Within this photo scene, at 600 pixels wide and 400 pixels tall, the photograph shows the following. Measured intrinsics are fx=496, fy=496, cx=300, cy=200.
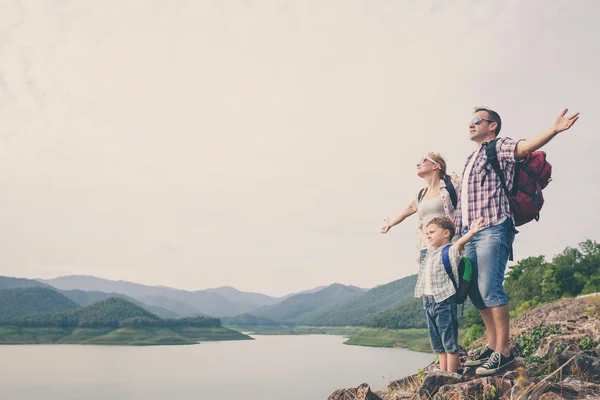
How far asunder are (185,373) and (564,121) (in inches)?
3250

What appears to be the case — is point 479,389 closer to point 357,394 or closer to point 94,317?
point 357,394

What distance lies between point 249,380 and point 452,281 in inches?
2769

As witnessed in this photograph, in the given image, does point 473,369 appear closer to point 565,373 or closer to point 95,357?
point 565,373

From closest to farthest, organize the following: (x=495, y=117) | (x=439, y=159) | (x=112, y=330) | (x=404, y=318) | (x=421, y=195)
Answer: (x=495, y=117) < (x=439, y=159) < (x=421, y=195) < (x=404, y=318) < (x=112, y=330)

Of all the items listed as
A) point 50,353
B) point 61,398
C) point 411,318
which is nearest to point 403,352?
point 411,318

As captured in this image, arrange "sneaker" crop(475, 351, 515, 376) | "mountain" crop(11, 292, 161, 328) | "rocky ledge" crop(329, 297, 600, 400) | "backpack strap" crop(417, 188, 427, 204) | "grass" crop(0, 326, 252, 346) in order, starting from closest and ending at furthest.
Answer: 1. "rocky ledge" crop(329, 297, 600, 400)
2. "sneaker" crop(475, 351, 515, 376)
3. "backpack strap" crop(417, 188, 427, 204)
4. "grass" crop(0, 326, 252, 346)
5. "mountain" crop(11, 292, 161, 328)

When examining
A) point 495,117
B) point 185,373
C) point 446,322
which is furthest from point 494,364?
point 185,373

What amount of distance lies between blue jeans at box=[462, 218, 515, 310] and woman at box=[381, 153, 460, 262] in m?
0.60

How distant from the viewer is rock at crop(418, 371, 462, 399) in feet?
14.4

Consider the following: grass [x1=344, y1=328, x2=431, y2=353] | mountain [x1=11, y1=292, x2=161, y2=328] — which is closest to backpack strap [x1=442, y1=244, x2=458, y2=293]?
grass [x1=344, y1=328, x2=431, y2=353]

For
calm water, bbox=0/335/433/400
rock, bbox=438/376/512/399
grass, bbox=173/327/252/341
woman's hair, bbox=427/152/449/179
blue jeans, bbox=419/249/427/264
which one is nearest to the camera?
rock, bbox=438/376/512/399

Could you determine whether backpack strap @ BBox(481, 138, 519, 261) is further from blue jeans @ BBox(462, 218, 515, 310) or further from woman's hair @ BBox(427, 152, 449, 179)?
woman's hair @ BBox(427, 152, 449, 179)

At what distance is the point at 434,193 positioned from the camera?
18.5 ft

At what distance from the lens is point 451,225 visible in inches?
202
